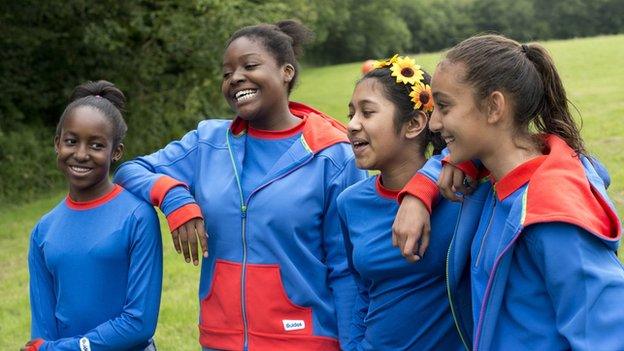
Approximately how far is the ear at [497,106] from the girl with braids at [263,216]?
3.01 ft

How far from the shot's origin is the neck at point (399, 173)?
3000 millimetres

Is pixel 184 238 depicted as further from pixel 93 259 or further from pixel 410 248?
pixel 410 248

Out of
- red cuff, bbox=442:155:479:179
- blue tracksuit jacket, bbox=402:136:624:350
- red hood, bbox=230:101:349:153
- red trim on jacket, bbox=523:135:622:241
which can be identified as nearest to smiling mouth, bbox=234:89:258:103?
red hood, bbox=230:101:349:153

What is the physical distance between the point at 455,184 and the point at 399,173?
1.44 ft

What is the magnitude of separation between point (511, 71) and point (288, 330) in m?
1.34

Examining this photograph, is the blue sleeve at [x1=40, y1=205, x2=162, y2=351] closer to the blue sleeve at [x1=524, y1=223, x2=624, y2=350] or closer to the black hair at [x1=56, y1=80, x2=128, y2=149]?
the black hair at [x1=56, y1=80, x2=128, y2=149]

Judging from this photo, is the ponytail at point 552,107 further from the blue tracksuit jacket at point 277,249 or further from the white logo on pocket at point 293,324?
the white logo on pocket at point 293,324

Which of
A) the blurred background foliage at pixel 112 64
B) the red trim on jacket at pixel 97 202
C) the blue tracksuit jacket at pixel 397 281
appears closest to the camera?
the blue tracksuit jacket at pixel 397 281

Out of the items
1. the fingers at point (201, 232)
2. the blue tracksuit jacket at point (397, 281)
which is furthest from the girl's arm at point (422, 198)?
the fingers at point (201, 232)

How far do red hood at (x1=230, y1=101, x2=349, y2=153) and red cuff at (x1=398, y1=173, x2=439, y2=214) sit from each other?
569mm

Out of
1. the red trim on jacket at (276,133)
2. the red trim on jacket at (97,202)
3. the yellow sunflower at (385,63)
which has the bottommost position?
the red trim on jacket at (97,202)

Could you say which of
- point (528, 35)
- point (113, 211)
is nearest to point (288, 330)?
point (113, 211)

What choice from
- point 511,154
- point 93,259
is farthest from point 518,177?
point 93,259

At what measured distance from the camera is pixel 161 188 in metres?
3.12
